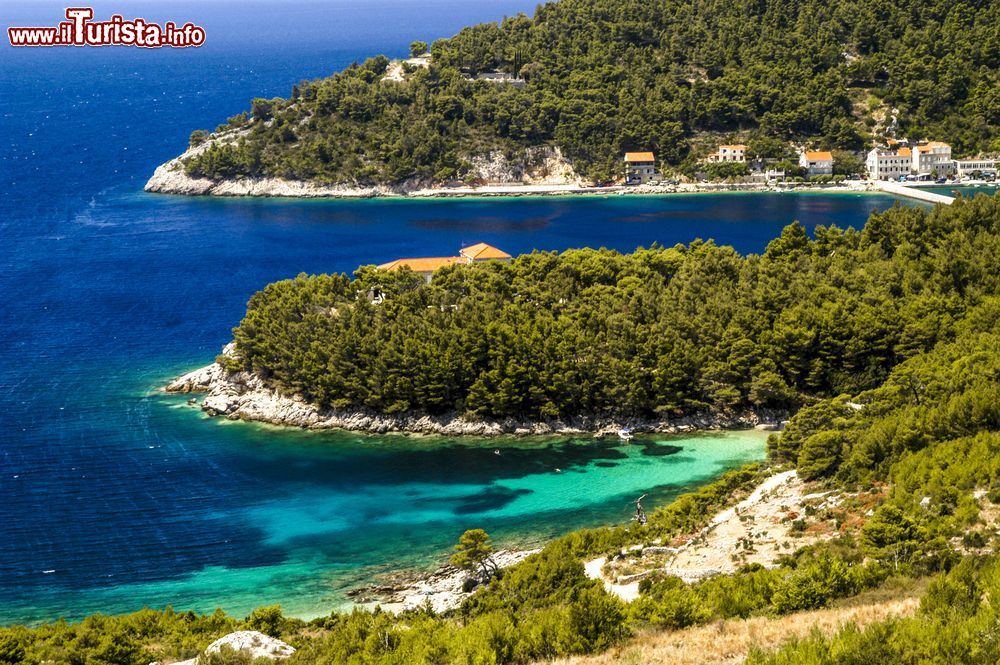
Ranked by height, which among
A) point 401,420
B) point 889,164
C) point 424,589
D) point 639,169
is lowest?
point 424,589

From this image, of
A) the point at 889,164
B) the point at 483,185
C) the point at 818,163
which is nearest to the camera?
the point at 889,164

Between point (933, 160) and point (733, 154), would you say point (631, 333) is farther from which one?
point (933, 160)

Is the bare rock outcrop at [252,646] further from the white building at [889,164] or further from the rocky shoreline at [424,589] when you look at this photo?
the white building at [889,164]

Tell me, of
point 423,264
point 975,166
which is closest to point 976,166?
point 975,166

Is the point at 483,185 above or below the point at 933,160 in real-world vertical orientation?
below

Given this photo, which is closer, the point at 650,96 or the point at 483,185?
the point at 483,185

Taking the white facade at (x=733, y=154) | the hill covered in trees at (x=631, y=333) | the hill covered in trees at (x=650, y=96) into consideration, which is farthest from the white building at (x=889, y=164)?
the hill covered in trees at (x=631, y=333)

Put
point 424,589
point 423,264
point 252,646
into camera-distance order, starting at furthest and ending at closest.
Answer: point 423,264, point 424,589, point 252,646
